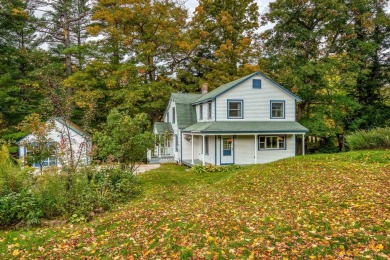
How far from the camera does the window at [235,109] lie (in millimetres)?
18812

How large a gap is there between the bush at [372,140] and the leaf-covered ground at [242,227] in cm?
505

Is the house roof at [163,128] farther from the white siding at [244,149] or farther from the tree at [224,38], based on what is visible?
the tree at [224,38]

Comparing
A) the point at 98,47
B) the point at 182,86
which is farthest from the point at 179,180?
the point at 98,47

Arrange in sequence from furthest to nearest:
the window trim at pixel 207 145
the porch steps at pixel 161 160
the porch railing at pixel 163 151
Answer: the porch railing at pixel 163 151
the porch steps at pixel 161 160
the window trim at pixel 207 145

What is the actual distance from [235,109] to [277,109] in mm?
3397

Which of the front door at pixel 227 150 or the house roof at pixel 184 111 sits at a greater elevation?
the house roof at pixel 184 111

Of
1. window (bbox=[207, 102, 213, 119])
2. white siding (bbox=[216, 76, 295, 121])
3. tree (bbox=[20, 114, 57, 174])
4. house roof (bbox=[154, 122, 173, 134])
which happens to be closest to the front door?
white siding (bbox=[216, 76, 295, 121])

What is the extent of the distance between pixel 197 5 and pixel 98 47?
12.2 meters

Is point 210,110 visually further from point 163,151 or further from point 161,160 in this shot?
point 163,151

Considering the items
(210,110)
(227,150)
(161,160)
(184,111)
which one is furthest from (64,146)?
(161,160)

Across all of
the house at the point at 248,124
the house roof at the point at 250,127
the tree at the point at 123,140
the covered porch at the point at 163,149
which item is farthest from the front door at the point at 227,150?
the tree at the point at 123,140

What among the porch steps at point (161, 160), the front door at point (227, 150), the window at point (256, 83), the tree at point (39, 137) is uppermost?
the window at point (256, 83)

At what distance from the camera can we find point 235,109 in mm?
18891

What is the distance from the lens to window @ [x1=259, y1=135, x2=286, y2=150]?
1922 centimetres
